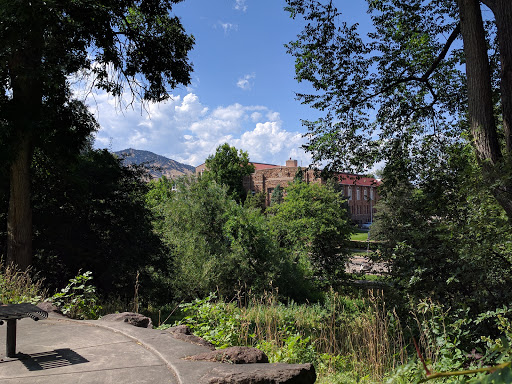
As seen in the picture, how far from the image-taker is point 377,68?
11.4 meters

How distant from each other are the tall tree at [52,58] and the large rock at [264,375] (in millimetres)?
8277

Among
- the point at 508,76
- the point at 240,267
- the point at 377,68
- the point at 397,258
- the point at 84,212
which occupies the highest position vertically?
the point at 377,68

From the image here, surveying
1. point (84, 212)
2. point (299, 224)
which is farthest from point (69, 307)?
point (299, 224)

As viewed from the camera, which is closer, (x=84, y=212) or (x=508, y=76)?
(x=508, y=76)

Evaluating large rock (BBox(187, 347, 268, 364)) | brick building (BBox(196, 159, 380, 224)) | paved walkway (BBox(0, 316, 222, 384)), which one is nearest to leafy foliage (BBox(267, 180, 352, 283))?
paved walkway (BBox(0, 316, 222, 384))

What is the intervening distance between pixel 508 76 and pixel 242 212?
10768 millimetres

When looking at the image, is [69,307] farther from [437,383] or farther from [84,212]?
[84,212]

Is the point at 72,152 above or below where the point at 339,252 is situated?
above

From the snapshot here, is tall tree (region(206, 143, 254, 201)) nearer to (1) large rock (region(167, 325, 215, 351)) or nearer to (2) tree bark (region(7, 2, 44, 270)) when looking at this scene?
(2) tree bark (region(7, 2, 44, 270))

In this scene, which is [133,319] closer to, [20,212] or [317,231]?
[20,212]

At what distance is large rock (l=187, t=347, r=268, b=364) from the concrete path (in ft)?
0.38

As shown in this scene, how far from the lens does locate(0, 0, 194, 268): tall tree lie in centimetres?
892

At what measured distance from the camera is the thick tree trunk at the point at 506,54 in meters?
6.91

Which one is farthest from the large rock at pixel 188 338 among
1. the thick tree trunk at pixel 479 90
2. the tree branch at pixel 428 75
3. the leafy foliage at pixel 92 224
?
the tree branch at pixel 428 75
